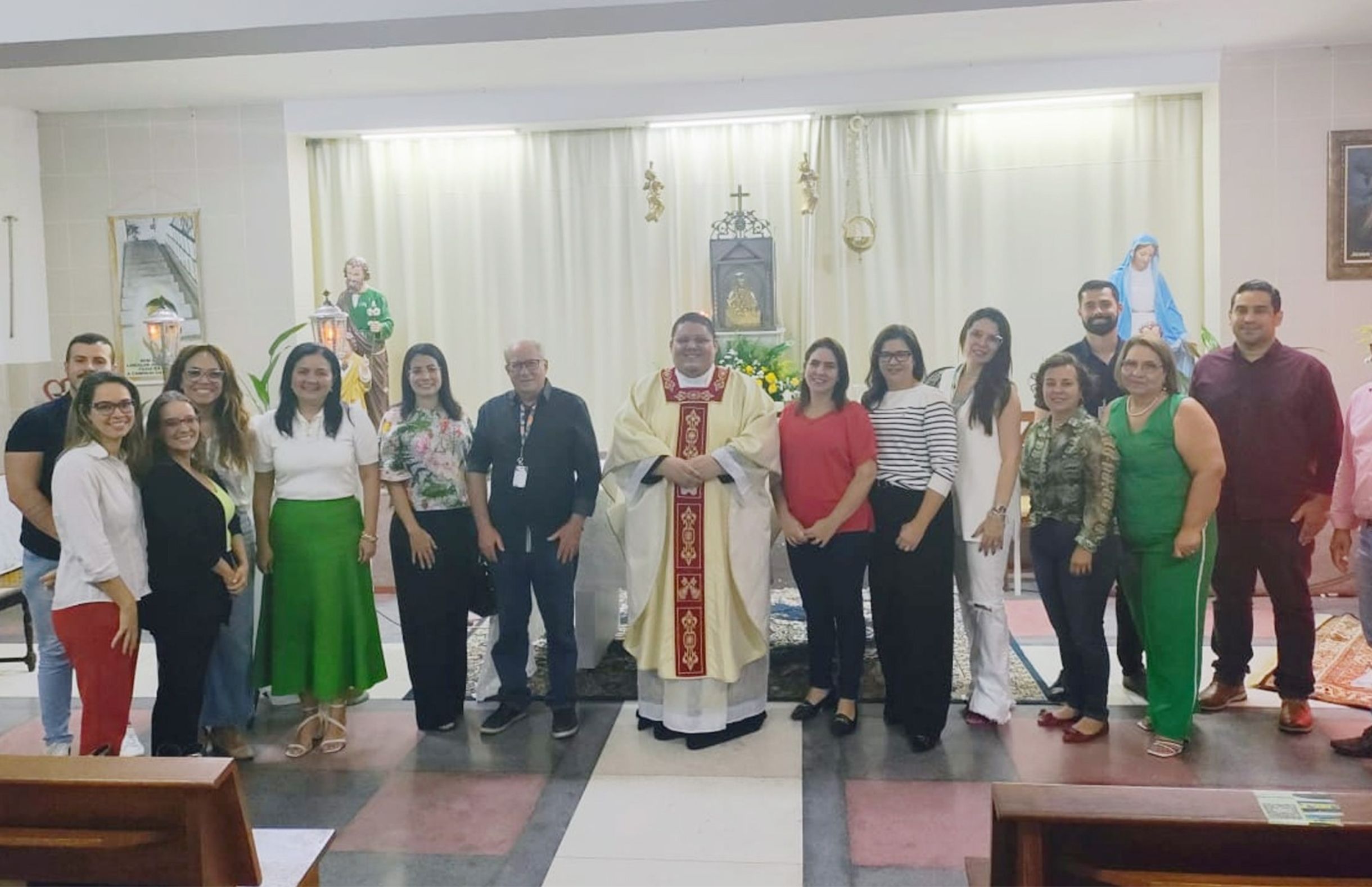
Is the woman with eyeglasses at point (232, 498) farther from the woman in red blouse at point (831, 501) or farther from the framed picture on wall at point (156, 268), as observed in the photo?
the framed picture on wall at point (156, 268)

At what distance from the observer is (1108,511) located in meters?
3.39

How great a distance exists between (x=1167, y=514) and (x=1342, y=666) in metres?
1.53

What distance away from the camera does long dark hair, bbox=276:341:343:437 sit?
11.4 feet

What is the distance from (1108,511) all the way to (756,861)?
153cm

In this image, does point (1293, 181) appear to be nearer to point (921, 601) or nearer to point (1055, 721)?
point (1055, 721)

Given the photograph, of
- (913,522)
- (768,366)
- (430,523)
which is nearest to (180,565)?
(430,523)

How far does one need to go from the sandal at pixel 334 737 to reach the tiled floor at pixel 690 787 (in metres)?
0.05

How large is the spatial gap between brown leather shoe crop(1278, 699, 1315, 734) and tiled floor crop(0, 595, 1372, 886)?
1.8 inches

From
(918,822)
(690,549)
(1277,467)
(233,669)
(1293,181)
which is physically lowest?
(918,822)

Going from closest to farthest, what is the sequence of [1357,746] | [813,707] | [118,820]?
[118,820], [1357,746], [813,707]

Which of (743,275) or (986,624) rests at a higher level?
(743,275)

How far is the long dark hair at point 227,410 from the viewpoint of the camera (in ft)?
11.3

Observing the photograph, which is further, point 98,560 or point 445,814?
point 445,814

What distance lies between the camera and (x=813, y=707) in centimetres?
383
